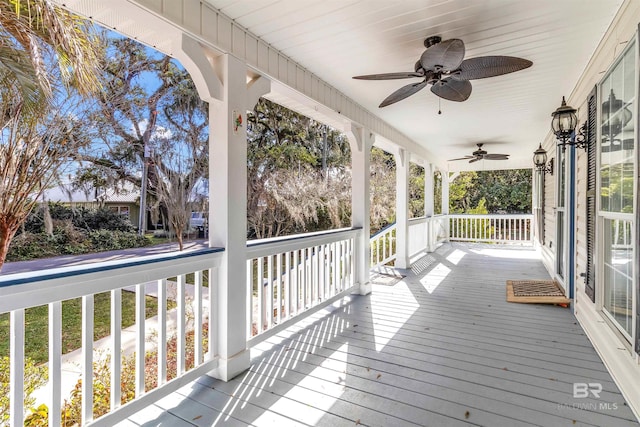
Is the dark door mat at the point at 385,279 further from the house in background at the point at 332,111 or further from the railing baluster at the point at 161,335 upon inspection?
the railing baluster at the point at 161,335

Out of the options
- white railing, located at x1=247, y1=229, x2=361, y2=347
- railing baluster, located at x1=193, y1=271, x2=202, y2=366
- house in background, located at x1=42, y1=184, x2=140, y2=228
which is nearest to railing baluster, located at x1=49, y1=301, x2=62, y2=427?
railing baluster, located at x1=193, y1=271, x2=202, y2=366

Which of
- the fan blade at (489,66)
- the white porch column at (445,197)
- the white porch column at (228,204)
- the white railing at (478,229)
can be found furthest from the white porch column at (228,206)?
the white railing at (478,229)

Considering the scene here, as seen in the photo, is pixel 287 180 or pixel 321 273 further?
pixel 287 180

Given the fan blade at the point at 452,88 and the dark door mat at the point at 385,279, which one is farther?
the dark door mat at the point at 385,279

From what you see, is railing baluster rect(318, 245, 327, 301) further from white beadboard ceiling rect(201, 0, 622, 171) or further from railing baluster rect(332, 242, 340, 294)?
white beadboard ceiling rect(201, 0, 622, 171)

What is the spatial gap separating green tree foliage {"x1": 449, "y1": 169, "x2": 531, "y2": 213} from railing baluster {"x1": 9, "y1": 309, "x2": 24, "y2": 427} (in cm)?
1612

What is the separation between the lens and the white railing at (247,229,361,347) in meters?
2.82

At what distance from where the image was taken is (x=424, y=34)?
250 cm

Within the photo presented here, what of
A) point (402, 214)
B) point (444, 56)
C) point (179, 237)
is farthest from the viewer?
point (179, 237)

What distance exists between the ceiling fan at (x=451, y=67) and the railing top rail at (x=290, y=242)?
1.58m

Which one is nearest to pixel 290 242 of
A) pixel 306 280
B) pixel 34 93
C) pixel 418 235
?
pixel 306 280

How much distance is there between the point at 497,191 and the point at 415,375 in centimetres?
1685

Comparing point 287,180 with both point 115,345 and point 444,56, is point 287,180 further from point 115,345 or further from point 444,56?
point 115,345

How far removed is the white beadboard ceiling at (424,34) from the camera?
216cm
